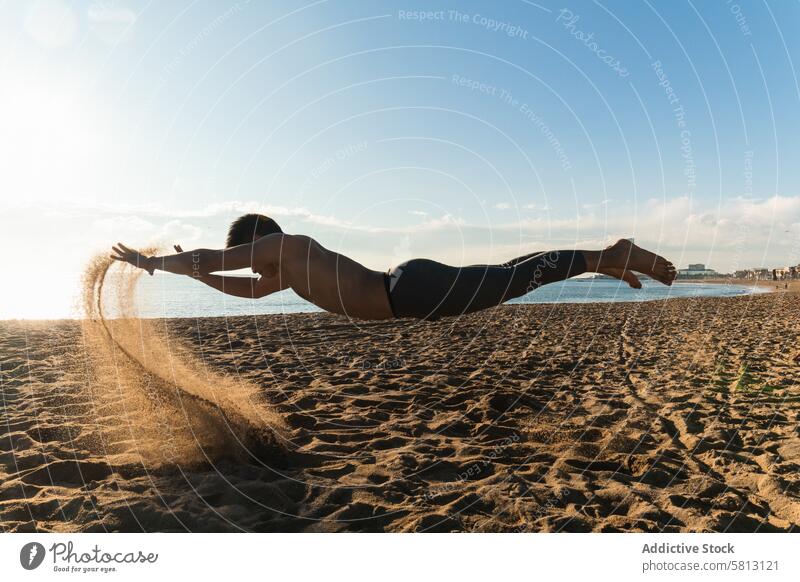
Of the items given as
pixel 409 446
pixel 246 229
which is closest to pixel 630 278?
pixel 409 446

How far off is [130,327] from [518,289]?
4.48 meters

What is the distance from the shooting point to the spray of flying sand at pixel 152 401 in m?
4.35

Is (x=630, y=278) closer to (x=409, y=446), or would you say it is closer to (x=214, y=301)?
(x=409, y=446)

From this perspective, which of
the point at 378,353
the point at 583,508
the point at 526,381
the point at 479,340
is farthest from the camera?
the point at 479,340

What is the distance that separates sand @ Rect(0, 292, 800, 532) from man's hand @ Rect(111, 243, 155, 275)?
1.56 m

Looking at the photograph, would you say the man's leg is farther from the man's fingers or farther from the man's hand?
the man's hand

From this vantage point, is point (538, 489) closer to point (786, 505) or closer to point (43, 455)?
Answer: point (786, 505)

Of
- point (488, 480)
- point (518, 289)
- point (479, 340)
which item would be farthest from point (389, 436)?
point (479, 340)

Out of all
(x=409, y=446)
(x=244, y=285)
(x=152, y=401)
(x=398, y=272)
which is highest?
(x=398, y=272)

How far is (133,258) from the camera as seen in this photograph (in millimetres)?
4066

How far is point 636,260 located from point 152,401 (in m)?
5.01

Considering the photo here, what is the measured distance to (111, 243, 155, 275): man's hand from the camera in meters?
4.06

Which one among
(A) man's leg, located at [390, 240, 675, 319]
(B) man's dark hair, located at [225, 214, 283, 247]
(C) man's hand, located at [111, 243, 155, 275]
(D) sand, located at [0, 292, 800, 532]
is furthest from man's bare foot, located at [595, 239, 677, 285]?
(C) man's hand, located at [111, 243, 155, 275]

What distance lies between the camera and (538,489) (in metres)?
3.67
